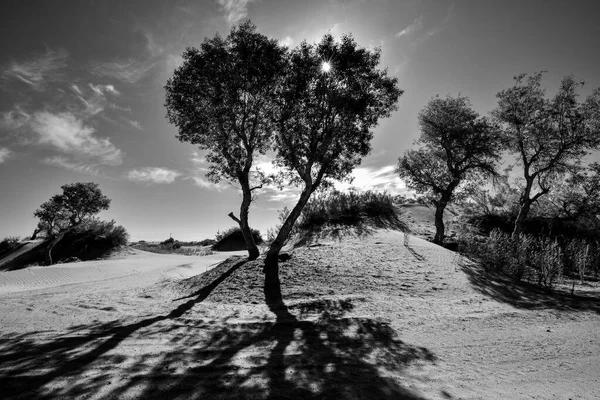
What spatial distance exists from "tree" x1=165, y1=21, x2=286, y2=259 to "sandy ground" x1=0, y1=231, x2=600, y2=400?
4491mm

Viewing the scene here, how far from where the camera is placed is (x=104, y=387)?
262 centimetres

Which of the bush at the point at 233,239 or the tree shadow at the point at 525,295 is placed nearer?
the tree shadow at the point at 525,295

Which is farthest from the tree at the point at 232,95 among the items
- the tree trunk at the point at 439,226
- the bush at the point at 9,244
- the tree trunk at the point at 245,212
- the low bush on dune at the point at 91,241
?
the bush at the point at 9,244

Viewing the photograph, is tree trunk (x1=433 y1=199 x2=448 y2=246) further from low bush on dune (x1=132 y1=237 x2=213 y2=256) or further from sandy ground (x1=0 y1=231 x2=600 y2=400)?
low bush on dune (x1=132 y1=237 x2=213 y2=256)

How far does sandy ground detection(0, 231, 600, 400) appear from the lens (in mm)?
2781

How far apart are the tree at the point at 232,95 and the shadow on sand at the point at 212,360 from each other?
221 inches

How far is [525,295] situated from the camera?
6469 mm

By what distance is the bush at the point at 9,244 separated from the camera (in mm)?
22250

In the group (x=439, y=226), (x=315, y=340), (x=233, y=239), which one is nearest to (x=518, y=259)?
(x=439, y=226)

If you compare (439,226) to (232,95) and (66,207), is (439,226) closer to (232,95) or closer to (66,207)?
(232,95)

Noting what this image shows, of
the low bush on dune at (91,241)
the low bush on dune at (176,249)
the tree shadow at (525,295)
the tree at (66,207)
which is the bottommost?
the tree shadow at (525,295)

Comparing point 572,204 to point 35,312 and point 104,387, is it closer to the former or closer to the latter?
point 104,387

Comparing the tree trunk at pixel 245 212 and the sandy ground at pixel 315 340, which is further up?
the tree trunk at pixel 245 212

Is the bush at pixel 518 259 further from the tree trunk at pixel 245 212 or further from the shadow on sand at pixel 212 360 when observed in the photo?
the tree trunk at pixel 245 212
